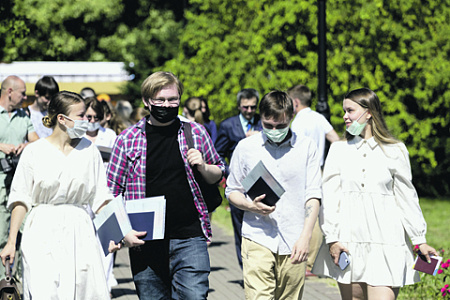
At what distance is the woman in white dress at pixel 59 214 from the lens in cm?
541

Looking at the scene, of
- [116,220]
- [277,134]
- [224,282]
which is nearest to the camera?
[116,220]

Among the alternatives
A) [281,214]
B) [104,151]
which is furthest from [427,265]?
[104,151]

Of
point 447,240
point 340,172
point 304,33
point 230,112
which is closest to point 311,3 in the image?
point 304,33

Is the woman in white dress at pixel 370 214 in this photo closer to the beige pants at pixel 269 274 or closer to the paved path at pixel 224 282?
the beige pants at pixel 269 274

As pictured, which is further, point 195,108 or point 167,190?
point 195,108

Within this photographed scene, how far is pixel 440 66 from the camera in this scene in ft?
65.4

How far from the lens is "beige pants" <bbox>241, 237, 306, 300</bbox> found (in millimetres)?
5547

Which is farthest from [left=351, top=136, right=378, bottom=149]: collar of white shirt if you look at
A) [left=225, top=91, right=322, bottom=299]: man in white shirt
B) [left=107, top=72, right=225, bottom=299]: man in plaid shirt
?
[left=107, top=72, right=225, bottom=299]: man in plaid shirt

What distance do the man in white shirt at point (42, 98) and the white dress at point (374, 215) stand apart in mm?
4325

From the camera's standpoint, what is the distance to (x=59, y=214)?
17.9 ft

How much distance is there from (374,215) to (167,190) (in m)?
1.54

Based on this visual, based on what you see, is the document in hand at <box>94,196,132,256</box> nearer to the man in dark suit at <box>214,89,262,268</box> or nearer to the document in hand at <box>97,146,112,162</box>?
the document in hand at <box>97,146,112,162</box>

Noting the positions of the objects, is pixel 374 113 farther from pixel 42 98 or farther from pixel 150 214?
pixel 42 98

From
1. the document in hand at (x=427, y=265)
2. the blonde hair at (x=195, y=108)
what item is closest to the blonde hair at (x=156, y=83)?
the document in hand at (x=427, y=265)
